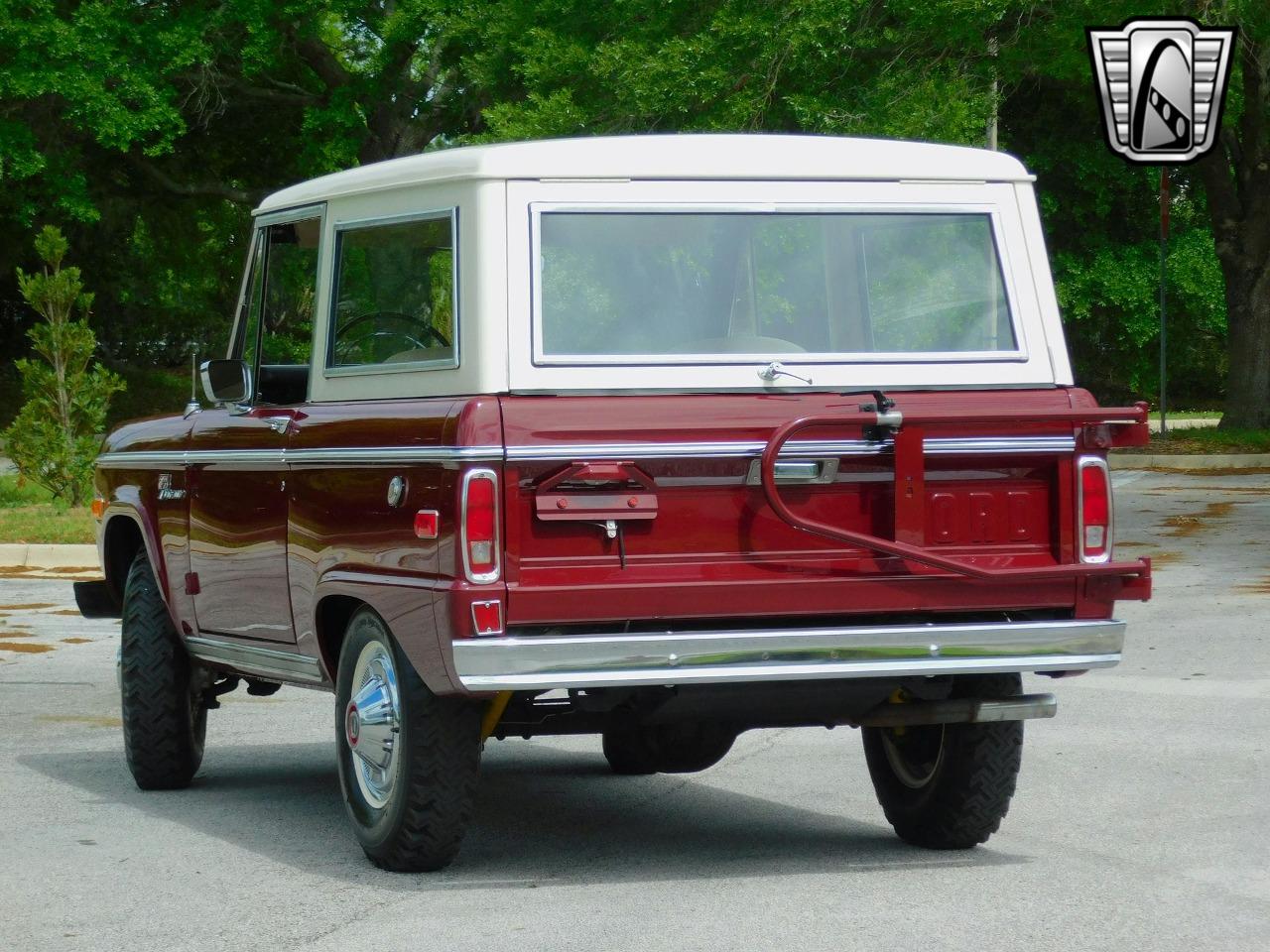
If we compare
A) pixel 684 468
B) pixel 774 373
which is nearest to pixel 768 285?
pixel 774 373

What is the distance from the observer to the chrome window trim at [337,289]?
20.0 feet

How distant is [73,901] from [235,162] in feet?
126

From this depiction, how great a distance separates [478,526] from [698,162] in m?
1.48

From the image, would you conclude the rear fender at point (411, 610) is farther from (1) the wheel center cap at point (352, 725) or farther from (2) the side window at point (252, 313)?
(2) the side window at point (252, 313)

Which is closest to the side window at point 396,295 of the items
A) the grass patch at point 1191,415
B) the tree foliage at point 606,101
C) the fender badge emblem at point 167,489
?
the fender badge emblem at point 167,489

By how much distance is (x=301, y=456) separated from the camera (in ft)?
21.7

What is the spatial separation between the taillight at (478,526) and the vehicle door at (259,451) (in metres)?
1.36

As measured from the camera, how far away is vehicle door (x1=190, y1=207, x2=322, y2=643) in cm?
696

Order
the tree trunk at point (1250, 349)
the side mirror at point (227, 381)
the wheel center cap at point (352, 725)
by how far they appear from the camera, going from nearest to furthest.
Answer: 1. the wheel center cap at point (352, 725)
2. the side mirror at point (227, 381)
3. the tree trunk at point (1250, 349)

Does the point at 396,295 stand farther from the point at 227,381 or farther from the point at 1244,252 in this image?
the point at 1244,252

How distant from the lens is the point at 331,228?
6812 mm

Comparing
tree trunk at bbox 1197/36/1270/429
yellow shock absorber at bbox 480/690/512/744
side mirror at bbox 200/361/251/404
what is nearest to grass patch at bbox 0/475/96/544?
side mirror at bbox 200/361/251/404

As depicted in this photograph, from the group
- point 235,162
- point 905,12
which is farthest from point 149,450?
point 235,162

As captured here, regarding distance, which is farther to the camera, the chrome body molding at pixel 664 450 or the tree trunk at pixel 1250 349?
the tree trunk at pixel 1250 349
